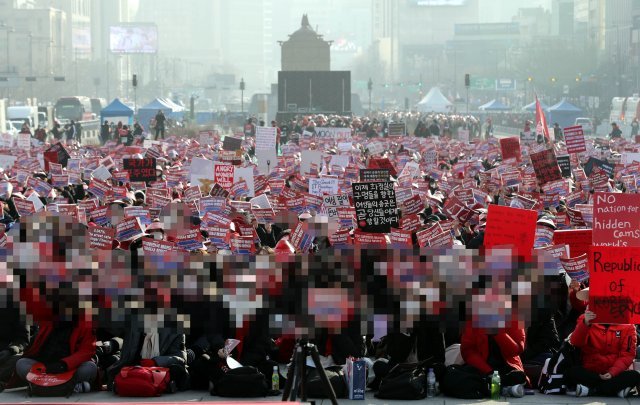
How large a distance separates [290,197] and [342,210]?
2.11 metres

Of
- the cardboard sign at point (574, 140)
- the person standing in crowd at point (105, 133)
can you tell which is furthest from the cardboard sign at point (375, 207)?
the person standing in crowd at point (105, 133)

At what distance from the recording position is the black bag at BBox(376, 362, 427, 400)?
36.4 feet

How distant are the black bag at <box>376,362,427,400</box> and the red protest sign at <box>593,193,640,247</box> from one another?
5.92 ft

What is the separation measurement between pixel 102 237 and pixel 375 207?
9.94 feet

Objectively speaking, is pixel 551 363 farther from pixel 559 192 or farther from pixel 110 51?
pixel 110 51

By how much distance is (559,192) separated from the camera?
2008cm

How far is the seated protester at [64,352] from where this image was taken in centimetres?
1121

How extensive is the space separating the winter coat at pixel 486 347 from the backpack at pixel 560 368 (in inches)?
10.0

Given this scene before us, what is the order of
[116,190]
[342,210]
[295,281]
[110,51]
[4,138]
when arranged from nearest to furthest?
[295,281] < [342,210] < [116,190] < [4,138] < [110,51]

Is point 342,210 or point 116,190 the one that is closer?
point 342,210

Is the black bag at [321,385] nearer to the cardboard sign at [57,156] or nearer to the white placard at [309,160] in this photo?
the white placard at [309,160]

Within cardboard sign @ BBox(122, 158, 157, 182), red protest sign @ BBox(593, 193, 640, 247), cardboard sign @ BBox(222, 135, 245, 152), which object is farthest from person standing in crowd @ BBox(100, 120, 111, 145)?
red protest sign @ BBox(593, 193, 640, 247)

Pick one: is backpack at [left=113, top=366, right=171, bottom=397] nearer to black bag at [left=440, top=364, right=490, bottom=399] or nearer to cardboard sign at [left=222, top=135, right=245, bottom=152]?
black bag at [left=440, top=364, right=490, bottom=399]

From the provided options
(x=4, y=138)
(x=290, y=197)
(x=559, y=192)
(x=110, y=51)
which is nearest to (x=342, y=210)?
(x=290, y=197)
